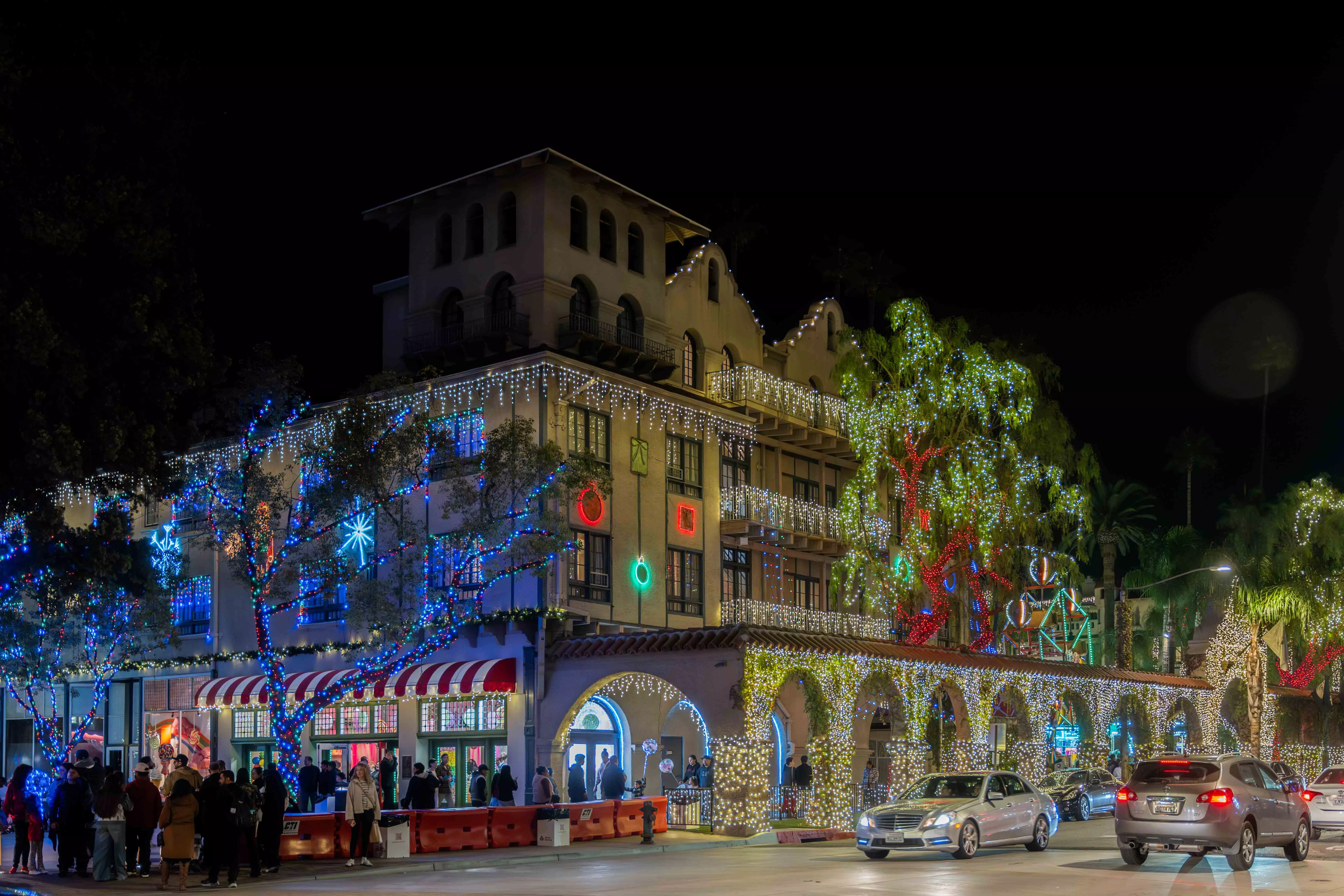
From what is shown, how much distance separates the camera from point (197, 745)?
1615 inches

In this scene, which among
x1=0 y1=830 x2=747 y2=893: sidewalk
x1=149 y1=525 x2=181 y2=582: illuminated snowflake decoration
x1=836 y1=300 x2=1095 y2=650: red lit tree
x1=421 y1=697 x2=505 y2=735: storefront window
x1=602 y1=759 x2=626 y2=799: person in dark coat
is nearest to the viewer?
x1=0 y1=830 x2=747 y2=893: sidewalk

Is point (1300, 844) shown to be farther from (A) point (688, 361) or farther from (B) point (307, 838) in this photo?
(A) point (688, 361)

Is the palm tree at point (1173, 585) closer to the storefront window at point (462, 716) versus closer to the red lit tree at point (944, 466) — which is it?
the red lit tree at point (944, 466)

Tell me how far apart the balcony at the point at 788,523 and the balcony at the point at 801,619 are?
71.3 inches

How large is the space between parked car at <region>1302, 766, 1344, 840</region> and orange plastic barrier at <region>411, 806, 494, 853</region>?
50.6ft

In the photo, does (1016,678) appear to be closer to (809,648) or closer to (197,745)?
Answer: (809,648)

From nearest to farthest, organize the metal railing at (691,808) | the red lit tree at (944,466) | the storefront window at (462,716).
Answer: the metal railing at (691,808) < the storefront window at (462,716) < the red lit tree at (944,466)

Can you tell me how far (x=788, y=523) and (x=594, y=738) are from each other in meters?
8.68

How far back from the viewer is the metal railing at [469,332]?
36.4 m

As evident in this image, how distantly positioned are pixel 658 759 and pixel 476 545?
37.7 ft

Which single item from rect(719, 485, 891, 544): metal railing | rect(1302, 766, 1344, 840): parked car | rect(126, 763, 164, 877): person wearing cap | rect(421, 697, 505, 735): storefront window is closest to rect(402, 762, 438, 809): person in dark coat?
rect(421, 697, 505, 735): storefront window

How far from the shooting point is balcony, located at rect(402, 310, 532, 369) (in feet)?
119

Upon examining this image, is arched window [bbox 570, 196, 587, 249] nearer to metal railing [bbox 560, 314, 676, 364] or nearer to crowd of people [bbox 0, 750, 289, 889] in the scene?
metal railing [bbox 560, 314, 676, 364]

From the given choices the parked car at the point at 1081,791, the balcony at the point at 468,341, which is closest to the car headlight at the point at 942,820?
the parked car at the point at 1081,791
